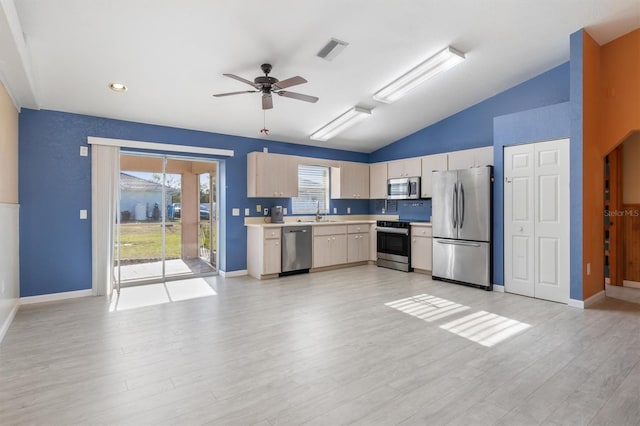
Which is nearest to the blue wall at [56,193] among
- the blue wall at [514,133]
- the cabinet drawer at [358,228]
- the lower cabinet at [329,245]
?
the lower cabinet at [329,245]

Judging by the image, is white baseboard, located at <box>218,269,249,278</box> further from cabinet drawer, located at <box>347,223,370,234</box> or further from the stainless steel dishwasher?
cabinet drawer, located at <box>347,223,370,234</box>

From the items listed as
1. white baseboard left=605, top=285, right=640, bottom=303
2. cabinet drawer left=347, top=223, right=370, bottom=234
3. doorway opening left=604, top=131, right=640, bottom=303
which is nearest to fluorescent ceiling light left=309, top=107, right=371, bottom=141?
cabinet drawer left=347, top=223, right=370, bottom=234

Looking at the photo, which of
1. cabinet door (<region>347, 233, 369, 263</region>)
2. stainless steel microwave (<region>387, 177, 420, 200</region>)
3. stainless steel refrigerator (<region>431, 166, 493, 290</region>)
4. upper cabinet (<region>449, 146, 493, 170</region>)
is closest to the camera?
stainless steel refrigerator (<region>431, 166, 493, 290</region>)

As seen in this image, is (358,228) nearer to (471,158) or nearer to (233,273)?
(471,158)

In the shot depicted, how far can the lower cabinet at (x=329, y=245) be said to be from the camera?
6.25 metres

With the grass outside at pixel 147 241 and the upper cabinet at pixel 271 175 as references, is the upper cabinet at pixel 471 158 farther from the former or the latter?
the grass outside at pixel 147 241

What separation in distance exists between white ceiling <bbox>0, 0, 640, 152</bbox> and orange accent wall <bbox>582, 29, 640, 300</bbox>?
8.9 inches

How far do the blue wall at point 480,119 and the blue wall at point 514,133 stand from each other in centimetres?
87

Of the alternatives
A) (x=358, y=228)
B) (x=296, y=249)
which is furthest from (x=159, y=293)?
(x=358, y=228)

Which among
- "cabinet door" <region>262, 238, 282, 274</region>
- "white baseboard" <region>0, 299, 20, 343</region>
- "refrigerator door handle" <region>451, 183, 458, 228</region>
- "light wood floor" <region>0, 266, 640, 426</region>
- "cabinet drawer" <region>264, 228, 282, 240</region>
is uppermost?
"refrigerator door handle" <region>451, 183, 458, 228</region>

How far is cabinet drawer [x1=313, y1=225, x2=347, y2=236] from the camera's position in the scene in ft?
20.5

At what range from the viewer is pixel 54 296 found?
14.5ft

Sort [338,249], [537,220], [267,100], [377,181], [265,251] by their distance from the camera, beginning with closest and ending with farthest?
[267,100] → [537,220] → [265,251] → [338,249] → [377,181]

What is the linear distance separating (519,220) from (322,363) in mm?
3542
